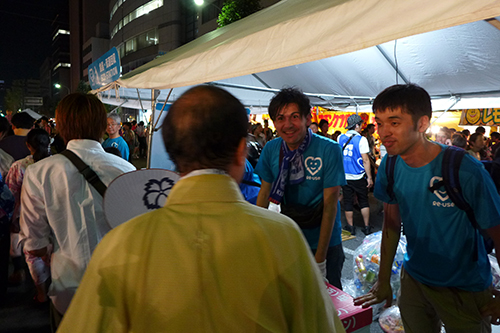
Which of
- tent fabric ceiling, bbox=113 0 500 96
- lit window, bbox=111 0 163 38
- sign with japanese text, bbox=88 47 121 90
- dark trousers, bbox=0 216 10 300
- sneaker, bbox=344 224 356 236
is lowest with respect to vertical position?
sneaker, bbox=344 224 356 236

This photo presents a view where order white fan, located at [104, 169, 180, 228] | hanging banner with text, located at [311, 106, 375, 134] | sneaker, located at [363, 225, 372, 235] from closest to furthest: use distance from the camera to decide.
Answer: white fan, located at [104, 169, 180, 228] → sneaker, located at [363, 225, 372, 235] → hanging banner with text, located at [311, 106, 375, 134]

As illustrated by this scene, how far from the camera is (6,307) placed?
3496mm

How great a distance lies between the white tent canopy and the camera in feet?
4.35

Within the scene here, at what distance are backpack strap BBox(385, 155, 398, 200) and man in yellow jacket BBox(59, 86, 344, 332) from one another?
4.44 ft

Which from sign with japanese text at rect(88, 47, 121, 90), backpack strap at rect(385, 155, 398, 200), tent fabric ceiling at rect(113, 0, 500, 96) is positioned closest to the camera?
tent fabric ceiling at rect(113, 0, 500, 96)

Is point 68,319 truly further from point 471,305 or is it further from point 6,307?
point 6,307

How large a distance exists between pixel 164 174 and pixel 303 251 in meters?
0.97

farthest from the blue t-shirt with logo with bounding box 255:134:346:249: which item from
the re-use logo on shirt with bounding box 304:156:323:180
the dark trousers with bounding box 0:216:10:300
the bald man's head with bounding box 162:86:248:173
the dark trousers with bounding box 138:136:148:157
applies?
the dark trousers with bounding box 138:136:148:157

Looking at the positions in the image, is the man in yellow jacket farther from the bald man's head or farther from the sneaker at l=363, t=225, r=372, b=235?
the sneaker at l=363, t=225, r=372, b=235

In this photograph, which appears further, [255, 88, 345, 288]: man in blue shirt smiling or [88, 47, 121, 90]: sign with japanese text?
[88, 47, 121, 90]: sign with japanese text

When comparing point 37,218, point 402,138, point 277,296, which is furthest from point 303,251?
point 37,218

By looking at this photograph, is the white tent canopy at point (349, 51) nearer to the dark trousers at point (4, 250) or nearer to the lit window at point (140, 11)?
the dark trousers at point (4, 250)

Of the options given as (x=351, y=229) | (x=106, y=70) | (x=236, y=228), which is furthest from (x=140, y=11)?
(x=236, y=228)

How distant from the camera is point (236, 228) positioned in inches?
26.4
